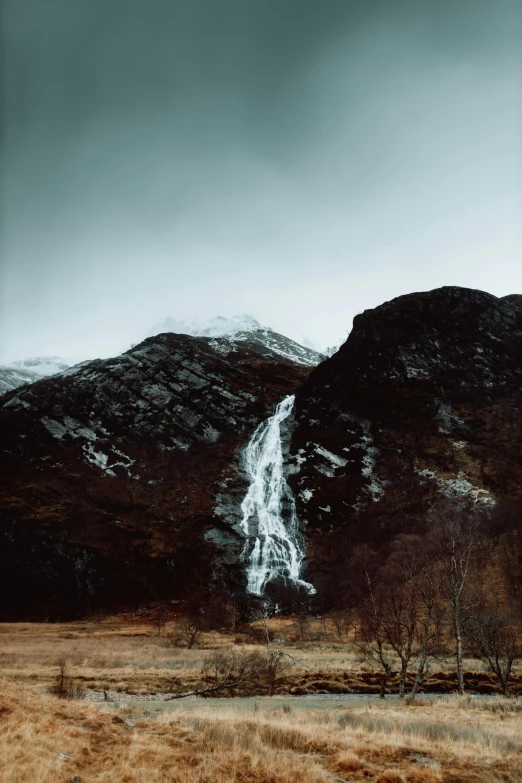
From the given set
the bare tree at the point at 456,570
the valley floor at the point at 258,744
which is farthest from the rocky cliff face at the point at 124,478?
the valley floor at the point at 258,744

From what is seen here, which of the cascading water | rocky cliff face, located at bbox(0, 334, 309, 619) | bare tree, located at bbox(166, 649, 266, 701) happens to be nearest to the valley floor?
bare tree, located at bbox(166, 649, 266, 701)

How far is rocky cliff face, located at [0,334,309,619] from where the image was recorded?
3004 inches

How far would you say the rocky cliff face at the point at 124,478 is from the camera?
7631cm

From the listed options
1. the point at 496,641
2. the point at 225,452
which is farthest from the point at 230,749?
the point at 225,452

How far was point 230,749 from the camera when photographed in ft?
34.1

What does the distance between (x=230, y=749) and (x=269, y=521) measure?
260ft

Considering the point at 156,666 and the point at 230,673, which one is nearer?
the point at 230,673

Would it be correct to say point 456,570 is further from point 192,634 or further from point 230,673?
point 192,634

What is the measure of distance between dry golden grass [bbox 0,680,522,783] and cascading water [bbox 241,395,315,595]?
62112 millimetres

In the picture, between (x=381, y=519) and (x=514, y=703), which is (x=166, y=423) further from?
(x=514, y=703)

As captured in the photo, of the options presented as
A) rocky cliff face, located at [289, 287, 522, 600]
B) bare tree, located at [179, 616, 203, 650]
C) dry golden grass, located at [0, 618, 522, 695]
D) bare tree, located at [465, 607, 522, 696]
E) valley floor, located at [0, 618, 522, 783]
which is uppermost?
rocky cliff face, located at [289, 287, 522, 600]

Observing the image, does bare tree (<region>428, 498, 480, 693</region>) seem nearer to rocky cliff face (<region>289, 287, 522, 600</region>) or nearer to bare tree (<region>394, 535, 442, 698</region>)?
bare tree (<region>394, 535, 442, 698</region>)

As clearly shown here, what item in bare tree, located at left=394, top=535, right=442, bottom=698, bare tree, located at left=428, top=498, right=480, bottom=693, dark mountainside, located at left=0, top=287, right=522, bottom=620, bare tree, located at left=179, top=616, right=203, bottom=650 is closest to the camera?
bare tree, located at left=428, top=498, right=480, bottom=693

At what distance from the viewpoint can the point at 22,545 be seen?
252 feet
